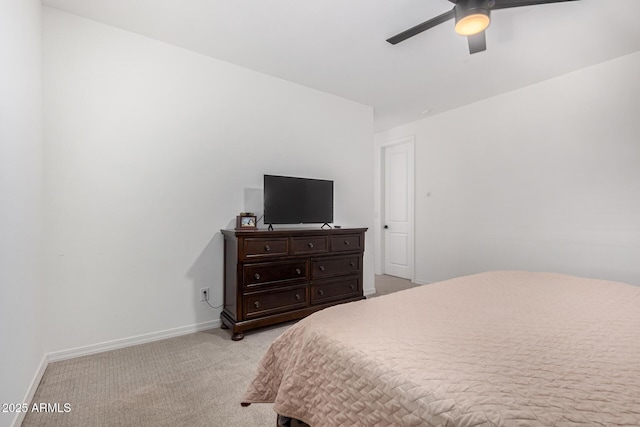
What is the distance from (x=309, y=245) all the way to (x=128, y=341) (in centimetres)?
174

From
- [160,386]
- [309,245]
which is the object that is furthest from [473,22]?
[160,386]

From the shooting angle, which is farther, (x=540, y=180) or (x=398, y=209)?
(x=398, y=209)

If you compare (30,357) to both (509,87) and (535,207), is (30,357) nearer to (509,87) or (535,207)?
(535,207)

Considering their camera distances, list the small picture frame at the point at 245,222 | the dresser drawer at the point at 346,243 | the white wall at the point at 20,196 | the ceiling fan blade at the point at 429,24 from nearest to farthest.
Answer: the white wall at the point at 20,196 < the ceiling fan blade at the point at 429,24 < the small picture frame at the point at 245,222 < the dresser drawer at the point at 346,243

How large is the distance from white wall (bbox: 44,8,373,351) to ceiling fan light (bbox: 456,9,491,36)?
197 cm

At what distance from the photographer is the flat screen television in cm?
291

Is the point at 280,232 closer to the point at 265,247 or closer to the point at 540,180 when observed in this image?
the point at 265,247

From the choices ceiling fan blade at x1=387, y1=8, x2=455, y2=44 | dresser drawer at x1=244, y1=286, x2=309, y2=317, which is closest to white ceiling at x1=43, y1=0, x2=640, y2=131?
ceiling fan blade at x1=387, y1=8, x2=455, y2=44

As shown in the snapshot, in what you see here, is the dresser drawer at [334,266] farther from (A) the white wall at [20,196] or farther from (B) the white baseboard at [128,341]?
(A) the white wall at [20,196]

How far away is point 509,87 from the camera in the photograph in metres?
3.45

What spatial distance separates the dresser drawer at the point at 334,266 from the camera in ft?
9.71

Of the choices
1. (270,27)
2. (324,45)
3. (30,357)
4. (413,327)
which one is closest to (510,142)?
(324,45)

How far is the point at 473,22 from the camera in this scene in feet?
6.04

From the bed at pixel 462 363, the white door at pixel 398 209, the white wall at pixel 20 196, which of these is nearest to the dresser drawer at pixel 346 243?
the bed at pixel 462 363
